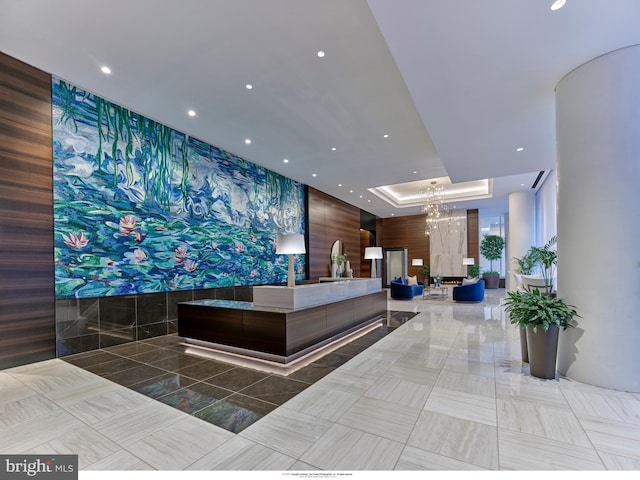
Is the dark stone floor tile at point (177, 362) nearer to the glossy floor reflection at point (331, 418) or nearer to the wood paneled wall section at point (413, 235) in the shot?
the glossy floor reflection at point (331, 418)

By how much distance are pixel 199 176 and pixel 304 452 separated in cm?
569

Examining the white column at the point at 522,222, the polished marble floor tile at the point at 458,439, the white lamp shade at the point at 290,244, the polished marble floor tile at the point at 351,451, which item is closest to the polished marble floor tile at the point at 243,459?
the polished marble floor tile at the point at 351,451

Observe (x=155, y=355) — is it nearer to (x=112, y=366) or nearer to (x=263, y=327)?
(x=112, y=366)

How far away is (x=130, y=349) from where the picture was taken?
15.5ft

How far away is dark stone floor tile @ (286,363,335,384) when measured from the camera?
346 centimetres

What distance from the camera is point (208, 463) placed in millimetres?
1967

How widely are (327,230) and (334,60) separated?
7537 mm

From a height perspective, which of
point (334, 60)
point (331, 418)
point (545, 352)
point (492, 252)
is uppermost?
point (334, 60)

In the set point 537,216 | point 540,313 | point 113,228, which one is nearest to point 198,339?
point 113,228

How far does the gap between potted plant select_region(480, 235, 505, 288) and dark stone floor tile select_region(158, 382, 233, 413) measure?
45.8ft

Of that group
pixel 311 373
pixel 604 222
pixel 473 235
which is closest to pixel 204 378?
pixel 311 373

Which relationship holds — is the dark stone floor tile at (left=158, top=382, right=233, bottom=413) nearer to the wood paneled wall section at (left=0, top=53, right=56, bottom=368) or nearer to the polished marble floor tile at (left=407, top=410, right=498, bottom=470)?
the polished marble floor tile at (left=407, top=410, right=498, bottom=470)

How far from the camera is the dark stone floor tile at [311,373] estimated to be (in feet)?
11.4

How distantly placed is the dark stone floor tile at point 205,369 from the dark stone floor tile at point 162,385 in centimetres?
10
